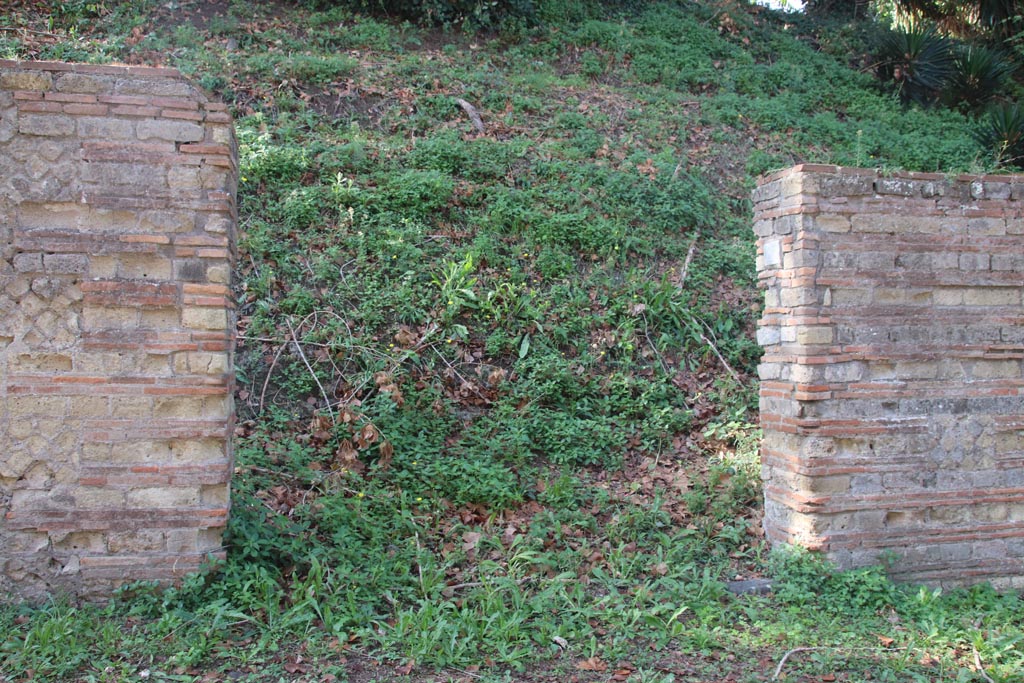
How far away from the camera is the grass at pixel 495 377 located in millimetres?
4312

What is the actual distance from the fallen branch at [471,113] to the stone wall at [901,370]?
5.86 metres

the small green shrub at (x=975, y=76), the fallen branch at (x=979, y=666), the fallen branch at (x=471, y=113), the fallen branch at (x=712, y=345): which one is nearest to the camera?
the fallen branch at (x=979, y=666)

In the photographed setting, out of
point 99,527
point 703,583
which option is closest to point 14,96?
point 99,527

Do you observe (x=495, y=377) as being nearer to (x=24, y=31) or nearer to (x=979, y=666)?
(x=979, y=666)

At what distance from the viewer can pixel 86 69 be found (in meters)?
4.50

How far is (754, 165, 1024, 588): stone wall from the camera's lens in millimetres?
5266

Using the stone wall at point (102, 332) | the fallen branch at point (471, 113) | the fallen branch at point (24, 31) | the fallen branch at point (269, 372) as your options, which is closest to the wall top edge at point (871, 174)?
the stone wall at point (102, 332)

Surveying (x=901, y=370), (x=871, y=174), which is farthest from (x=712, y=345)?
(x=871, y=174)

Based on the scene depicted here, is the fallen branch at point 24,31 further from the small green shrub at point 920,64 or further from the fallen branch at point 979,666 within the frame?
the small green shrub at point 920,64

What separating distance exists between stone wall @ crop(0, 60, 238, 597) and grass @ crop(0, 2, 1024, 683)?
376 mm

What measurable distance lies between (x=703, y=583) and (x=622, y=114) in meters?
8.73

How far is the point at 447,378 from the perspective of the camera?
7.11 m

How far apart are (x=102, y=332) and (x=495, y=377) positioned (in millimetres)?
3527

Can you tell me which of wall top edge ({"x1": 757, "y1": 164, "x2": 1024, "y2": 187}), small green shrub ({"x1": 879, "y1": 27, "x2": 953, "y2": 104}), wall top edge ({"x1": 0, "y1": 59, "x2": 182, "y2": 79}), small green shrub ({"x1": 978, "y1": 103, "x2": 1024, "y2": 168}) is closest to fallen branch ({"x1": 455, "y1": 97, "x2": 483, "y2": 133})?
wall top edge ({"x1": 757, "y1": 164, "x2": 1024, "y2": 187})
